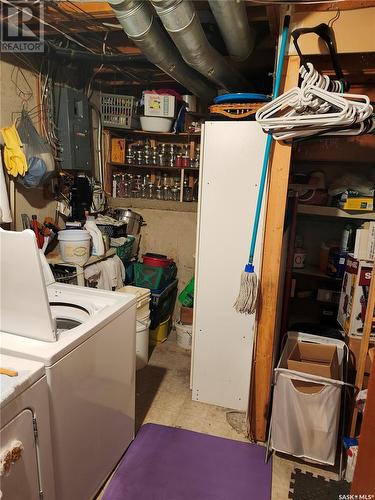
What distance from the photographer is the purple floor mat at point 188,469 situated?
Result: 1703mm

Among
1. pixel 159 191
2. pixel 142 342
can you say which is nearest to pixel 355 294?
pixel 142 342

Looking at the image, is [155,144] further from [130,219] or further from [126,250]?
[126,250]

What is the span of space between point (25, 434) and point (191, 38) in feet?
5.99

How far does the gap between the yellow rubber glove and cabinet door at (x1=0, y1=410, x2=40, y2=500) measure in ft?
5.81

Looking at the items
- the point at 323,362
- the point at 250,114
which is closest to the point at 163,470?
the point at 323,362

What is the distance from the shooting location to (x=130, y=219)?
3.46m

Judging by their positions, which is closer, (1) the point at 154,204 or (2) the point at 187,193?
(2) the point at 187,193

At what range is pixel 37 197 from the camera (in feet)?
8.93


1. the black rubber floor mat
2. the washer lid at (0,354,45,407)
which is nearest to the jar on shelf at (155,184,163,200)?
the washer lid at (0,354,45,407)

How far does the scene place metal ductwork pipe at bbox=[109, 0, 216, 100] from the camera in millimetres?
1460

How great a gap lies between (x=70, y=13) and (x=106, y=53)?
0.64 metres

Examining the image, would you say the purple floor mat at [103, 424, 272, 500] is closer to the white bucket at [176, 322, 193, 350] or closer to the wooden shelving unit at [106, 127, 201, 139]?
the white bucket at [176, 322, 193, 350]

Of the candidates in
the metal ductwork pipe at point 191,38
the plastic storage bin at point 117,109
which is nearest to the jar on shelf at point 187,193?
the plastic storage bin at point 117,109

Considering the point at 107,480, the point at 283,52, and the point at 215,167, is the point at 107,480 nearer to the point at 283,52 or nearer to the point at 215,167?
the point at 215,167
